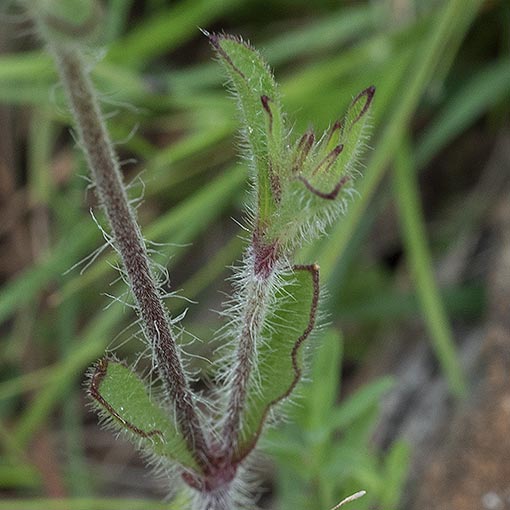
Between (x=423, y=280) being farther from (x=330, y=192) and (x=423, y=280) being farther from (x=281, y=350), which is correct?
(x=330, y=192)

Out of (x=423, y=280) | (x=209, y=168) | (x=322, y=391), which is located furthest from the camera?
(x=209, y=168)

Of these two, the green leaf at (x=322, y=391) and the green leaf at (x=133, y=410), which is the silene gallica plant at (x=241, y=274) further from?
the green leaf at (x=322, y=391)

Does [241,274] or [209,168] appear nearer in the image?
[241,274]

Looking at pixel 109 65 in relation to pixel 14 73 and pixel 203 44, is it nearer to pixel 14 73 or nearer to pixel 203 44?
pixel 14 73

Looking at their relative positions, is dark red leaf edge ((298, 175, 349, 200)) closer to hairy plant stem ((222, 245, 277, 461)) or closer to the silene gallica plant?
the silene gallica plant

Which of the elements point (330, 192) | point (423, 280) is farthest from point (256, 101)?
point (423, 280)

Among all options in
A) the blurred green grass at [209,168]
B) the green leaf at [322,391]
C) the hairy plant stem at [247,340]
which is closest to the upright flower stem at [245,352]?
the hairy plant stem at [247,340]

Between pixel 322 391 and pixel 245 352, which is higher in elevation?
pixel 245 352

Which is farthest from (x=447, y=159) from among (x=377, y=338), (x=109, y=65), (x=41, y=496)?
(x=41, y=496)
